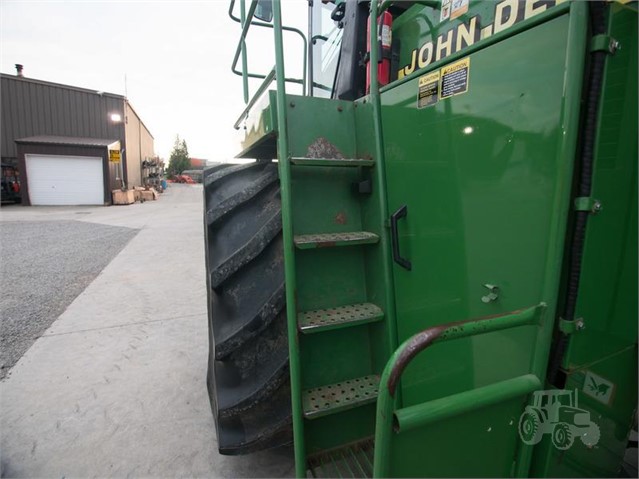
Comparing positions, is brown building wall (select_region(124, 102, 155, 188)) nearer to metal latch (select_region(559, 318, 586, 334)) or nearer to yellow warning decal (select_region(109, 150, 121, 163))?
yellow warning decal (select_region(109, 150, 121, 163))

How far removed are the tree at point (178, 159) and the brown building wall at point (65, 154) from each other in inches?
1415

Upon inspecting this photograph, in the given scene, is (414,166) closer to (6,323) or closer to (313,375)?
(313,375)

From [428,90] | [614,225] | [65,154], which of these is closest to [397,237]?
[428,90]

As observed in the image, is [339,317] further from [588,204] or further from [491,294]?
[588,204]

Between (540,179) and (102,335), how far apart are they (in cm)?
339

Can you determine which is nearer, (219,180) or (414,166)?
(414,166)

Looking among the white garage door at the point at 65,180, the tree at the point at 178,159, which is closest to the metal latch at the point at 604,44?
the white garage door at the point at 65,180

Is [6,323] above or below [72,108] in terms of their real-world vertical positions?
below

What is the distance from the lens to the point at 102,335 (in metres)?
3.05

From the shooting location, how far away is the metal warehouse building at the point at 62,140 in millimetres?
14305

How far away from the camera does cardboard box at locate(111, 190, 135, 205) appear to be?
15.2 m

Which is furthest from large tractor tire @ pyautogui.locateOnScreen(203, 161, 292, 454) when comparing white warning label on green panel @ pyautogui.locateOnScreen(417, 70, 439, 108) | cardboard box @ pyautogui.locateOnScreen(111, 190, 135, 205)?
cardboard box @ pyautogui.locateOnScreen(111, 190, 135, 205)

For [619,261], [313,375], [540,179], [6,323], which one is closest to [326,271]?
[313,375]

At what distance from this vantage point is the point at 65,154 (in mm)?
14484
